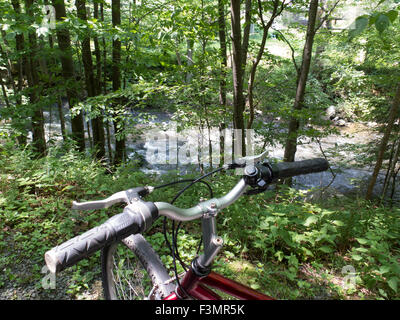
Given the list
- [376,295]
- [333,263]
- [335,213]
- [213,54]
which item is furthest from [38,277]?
[213,54]

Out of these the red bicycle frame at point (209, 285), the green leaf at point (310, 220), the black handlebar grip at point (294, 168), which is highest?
the black handlebar grip at point (294, 168)

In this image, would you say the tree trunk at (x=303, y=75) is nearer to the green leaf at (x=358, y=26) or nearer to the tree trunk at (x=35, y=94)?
the green leaf at (x=358, y=26)

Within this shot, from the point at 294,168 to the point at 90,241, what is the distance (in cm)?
96

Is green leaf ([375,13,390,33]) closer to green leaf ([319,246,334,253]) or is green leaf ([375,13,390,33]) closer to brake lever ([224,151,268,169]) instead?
brake lever ([224,151,268,169])

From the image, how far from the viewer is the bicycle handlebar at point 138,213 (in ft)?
2.89

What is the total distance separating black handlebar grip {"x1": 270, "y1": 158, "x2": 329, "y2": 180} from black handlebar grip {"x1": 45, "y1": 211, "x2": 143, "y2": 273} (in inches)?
26.3

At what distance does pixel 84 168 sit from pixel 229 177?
2551 millimetres

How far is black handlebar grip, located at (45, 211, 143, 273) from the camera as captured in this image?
853 mm

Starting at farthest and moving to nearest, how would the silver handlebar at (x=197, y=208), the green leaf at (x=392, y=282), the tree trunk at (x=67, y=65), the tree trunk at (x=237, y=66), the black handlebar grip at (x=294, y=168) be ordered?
the tree trunk at (x=67, y=65) < the tree trunk at (x=237, y=66) < the green leaf at (x=392, y=282) < the black handlebar grip at (x=294, y=168) < the silver handlebar at (x=197, y=208)

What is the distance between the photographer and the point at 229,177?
461cm

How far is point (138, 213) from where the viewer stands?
0.99 m

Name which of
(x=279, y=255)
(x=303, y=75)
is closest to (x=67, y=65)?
(x=303, y=75)

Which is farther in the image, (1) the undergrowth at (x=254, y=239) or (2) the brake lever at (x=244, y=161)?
(1) the undergrowth at (x=254, y=239)

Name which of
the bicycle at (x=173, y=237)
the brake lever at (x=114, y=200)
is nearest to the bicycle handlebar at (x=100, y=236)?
the bicycle at (x=173, y=237)
